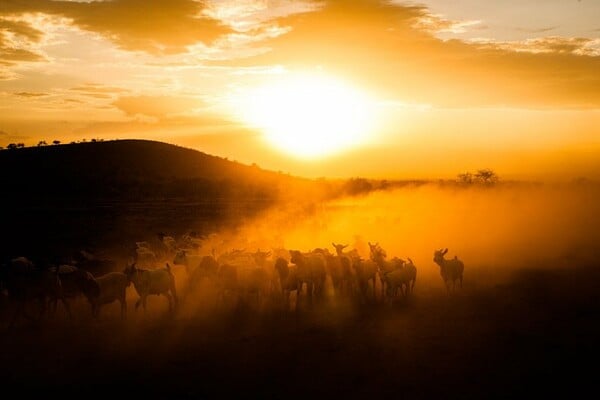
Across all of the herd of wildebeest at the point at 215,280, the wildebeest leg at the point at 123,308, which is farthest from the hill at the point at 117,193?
the wildebeest leg at the point at 123,308

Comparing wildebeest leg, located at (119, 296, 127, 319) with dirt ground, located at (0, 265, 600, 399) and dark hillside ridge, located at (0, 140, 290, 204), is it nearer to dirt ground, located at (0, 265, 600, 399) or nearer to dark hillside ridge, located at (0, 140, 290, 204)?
dirt ground, located at (0, 265, 600, 399)

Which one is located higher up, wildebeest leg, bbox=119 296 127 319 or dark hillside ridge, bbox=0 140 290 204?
dark hillside ridge, bbox=0 140 290 204

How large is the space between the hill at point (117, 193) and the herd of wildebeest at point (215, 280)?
8.94 metres

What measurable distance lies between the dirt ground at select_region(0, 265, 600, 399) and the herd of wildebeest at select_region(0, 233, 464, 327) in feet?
1.45

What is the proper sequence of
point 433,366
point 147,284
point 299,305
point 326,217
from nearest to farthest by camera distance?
point 433,366
point 147,284
point 299,305
point 326,217

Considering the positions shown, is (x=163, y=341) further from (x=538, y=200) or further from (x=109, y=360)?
(x=538, y=200)

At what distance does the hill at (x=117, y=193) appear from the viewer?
86.1 ft

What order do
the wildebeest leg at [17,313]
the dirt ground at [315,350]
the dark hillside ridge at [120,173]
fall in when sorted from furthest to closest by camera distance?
1. the dark hillside ridge at [120,173]
2. the wildebeest leg at [17,313]
3. the dirt ground at [315,350]

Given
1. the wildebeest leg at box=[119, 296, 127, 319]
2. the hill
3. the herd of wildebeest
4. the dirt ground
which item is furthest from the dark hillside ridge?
the dirt ground

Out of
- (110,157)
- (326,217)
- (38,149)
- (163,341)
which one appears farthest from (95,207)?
(38,149)

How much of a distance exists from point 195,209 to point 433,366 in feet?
90.6

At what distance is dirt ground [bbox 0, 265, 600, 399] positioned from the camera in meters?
9.12

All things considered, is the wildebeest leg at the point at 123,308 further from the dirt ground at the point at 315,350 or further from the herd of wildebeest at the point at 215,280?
the dirt ground at the point at 315,350

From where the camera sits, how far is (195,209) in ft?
118
